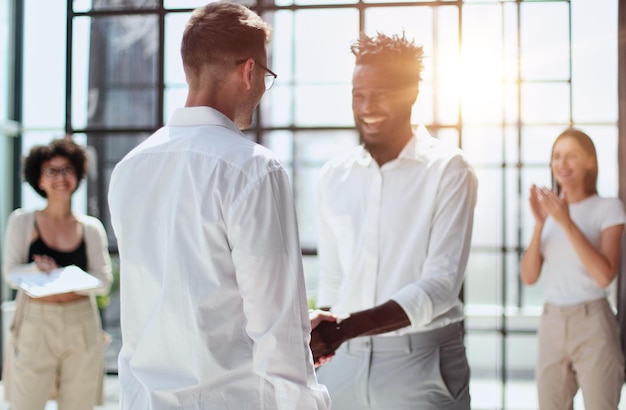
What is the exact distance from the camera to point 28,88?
5984mm

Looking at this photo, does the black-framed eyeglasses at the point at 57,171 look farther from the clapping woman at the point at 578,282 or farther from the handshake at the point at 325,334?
the handshake at the point at 325,334

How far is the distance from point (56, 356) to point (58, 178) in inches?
29.4

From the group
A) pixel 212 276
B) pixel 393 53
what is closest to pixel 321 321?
pixel 212 276

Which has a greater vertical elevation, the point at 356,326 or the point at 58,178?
the point at 58,178

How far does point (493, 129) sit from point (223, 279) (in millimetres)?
2491

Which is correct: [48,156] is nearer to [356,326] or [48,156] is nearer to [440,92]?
[440,92]

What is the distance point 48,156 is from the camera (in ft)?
11.7

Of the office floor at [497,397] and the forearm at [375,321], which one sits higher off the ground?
the forearm at [375,321]

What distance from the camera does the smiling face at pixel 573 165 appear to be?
111 inches

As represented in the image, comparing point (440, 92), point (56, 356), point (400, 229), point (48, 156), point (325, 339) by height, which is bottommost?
point (56, 356)

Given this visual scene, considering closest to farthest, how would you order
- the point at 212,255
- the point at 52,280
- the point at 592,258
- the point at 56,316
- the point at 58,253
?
the point at 212,255
the point at 592,258
the point at 52,280
the point at 56,316
the point at 58,253

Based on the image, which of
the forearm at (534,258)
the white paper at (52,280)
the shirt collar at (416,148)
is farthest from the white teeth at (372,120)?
the white paper at (52,280)

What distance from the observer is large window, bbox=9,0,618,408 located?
3.06 m

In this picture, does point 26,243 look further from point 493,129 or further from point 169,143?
point 169,143
